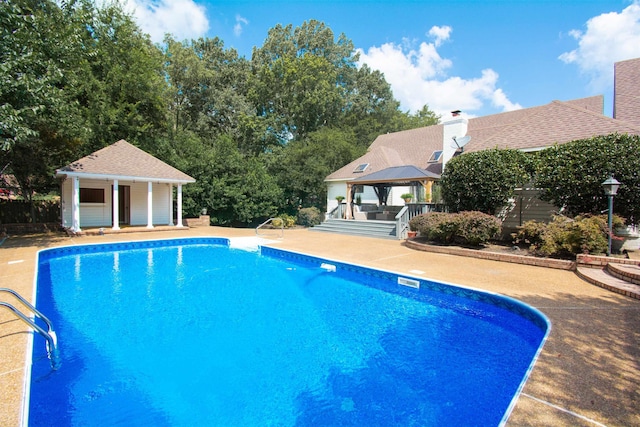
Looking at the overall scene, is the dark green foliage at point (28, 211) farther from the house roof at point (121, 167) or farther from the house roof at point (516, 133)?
the house roof at point (516, 133)

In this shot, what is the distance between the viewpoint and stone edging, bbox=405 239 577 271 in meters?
8.52

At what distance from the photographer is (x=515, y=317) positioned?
18.5 ft

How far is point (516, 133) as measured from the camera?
1399 cm

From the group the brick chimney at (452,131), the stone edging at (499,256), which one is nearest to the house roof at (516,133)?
the brick chimney at (452,131)

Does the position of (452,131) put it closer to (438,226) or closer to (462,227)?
(438,226)

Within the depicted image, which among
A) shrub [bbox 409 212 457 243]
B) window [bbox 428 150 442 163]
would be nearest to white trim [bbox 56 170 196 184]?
shrub [bbox 409 212 457 243]

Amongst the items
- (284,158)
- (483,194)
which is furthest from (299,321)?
(284,158)

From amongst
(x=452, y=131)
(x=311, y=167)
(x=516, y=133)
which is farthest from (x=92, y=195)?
(x=516, y=133)

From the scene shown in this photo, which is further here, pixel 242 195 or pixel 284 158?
pixel 284 158

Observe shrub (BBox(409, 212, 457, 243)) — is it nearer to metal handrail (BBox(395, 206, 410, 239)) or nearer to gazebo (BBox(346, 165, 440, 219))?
metal handrail (BBox(395, 206, 410, 239))

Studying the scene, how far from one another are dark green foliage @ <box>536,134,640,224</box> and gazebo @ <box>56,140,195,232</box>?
16.5m

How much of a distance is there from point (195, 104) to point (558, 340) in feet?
113

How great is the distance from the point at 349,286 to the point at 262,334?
3.23m

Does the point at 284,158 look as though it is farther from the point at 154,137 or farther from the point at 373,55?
the point at 373,55
